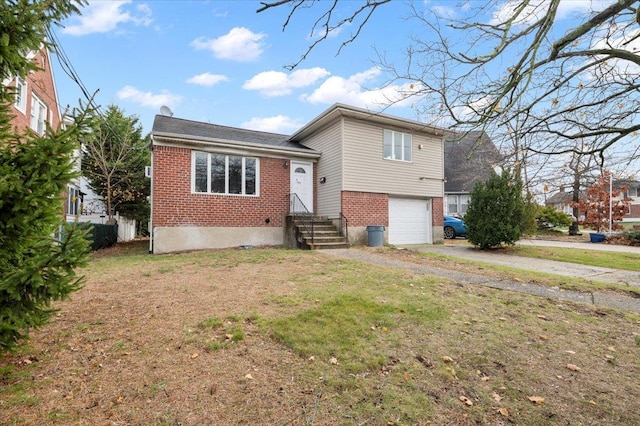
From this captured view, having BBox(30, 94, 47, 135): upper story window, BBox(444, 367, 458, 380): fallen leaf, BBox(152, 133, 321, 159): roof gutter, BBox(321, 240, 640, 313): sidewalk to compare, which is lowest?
BBox(444, 367, 458, 380): fallen leaf

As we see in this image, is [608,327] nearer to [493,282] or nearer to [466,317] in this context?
[466,317]

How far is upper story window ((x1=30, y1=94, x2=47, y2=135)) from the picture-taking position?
13.1m

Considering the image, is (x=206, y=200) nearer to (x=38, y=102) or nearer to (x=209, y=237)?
(x=209, y=237)

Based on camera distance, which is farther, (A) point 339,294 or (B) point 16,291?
(A) point 339,294

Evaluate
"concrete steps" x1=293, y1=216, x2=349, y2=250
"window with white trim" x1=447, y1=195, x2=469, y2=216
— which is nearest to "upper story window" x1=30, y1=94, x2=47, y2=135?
"concrete steps" x1=293, y1=216, x2=349, y2=250

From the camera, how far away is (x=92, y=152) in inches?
664

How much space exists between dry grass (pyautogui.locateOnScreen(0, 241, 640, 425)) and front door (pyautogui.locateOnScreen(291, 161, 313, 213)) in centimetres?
783

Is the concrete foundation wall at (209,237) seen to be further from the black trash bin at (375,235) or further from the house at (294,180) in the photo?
the black trash bin at (375,235)

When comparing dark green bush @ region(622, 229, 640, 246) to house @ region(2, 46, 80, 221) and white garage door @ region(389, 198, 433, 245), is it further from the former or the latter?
house @ region(2, 46, 80, 221)

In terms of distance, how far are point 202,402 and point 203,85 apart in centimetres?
1465

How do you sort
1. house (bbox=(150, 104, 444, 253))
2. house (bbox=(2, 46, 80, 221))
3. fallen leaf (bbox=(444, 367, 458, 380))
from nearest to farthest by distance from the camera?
fallen leaf (bbox=(444, 367, 458, 380)) → house (bbox=(150, 104, 444, 253)) → house (bbox=(2, 46, 80, 221))

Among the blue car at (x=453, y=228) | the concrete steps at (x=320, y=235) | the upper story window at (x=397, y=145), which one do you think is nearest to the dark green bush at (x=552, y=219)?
the blue car at (x=453, y=228)

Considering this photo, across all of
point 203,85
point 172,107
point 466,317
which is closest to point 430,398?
point 466,317

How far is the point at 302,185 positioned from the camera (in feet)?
43.1
